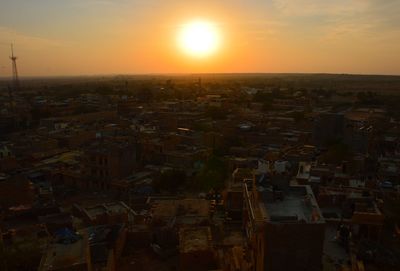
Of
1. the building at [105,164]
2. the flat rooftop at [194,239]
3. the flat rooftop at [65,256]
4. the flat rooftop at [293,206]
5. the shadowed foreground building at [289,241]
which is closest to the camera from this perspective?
the shadowed foreground building at [289,241]

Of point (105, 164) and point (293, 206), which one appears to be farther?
point (105, 164)

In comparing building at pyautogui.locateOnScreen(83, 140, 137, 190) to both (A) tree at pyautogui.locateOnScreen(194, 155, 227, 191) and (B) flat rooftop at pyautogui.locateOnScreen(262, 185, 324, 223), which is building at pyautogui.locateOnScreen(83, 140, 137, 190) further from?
(B) flat rooftop at pyautogui.locateOnScreen(262, 185, 324, 223)

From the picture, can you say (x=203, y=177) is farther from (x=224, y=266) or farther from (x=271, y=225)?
(x=271, y=225)

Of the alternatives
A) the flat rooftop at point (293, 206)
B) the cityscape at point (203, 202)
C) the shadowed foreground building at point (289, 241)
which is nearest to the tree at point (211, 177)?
the cityscape at point (203, 202)

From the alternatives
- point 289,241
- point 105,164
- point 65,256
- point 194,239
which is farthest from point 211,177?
point 289,241

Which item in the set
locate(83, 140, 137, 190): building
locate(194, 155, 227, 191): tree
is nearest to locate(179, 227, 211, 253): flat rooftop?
locate(194, 155, 227, 191): tree

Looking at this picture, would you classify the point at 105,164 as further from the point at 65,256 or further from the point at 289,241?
the point at 289,241

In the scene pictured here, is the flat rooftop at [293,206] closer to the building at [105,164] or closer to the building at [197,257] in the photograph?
the building at [197,257]

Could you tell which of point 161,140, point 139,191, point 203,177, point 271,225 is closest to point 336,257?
point 271,225
